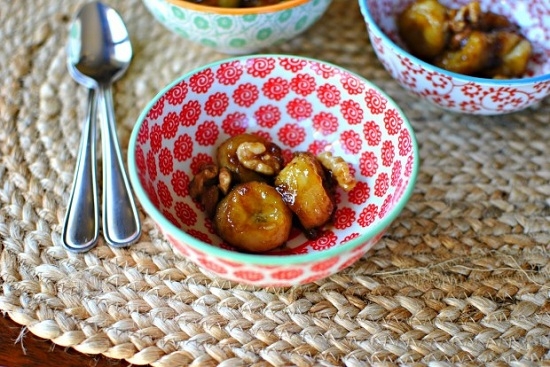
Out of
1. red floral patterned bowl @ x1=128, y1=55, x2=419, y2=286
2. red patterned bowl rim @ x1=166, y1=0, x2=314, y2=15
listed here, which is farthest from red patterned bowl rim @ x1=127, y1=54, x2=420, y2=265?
red patterned bowl rim @ x1=166, y1=0, x2=314, y2=15

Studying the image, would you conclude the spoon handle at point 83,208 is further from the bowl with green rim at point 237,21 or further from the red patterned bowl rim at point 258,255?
the bowl with green rim at point 237,21

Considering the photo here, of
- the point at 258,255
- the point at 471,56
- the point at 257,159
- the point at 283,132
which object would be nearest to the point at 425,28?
the point at 471,56

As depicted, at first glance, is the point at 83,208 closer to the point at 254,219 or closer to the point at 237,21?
the point at 254,219

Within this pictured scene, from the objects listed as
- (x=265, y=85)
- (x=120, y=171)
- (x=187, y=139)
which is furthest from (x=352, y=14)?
(x=120, y=171)

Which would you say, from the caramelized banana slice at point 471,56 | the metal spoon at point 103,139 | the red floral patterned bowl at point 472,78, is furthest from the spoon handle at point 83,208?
the caramelized banana slice at point 471,56

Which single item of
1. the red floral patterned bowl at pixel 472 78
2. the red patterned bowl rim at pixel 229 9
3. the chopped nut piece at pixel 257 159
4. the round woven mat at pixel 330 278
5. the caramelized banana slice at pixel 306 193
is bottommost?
the round woven mat at pixel 330 278

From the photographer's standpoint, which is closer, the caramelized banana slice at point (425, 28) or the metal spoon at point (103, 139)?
the metal spoon at point (103, 139)
